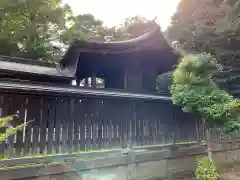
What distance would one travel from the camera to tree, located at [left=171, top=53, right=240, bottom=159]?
7.52 metres

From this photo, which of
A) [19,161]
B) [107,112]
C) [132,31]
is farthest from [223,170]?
[132,31]

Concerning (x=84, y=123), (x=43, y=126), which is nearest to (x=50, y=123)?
(x=43, y=126)

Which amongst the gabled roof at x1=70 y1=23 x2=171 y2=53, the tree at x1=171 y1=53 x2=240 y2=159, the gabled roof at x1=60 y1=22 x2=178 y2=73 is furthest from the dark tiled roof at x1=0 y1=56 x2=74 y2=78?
the tree at x1=171 y1=53 x2=240 y2=159

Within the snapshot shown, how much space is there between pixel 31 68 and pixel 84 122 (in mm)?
5117

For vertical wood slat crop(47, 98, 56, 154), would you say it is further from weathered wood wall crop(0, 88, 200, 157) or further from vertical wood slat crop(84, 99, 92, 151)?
vertical wood slat crop(84, 99, 92, 151)

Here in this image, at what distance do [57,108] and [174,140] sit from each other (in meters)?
5.26

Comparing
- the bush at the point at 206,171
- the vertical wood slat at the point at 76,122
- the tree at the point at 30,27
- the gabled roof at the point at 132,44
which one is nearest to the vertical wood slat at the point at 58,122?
the vertical wood slat at the point at 76,122

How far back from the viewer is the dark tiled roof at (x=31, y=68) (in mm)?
9461

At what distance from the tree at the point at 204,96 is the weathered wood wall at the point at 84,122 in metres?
1.25

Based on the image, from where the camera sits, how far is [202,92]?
7805mm

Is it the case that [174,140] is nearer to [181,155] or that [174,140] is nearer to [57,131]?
[181,155]

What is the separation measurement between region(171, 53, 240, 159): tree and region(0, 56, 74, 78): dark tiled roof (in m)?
5.24

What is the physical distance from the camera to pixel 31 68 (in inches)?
417

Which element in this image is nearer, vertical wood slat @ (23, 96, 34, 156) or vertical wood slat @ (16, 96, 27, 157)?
vertical wood slat @ (16, 96, 27, 157)
